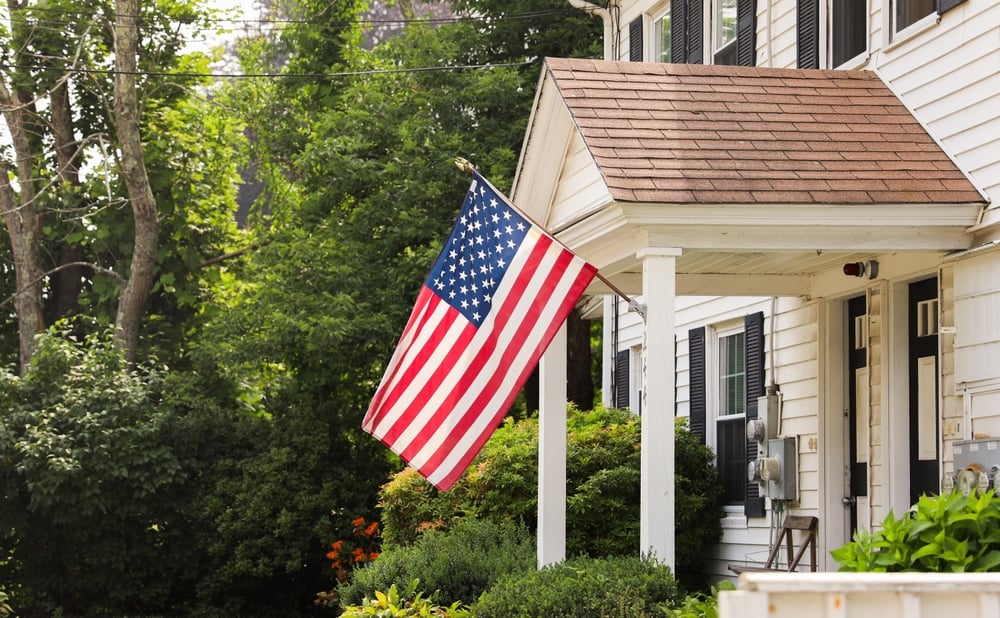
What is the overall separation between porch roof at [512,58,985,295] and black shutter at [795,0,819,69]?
4.29 feet

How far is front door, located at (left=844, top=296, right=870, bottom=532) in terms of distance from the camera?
38.7ft

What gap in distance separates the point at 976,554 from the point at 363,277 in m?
15.2

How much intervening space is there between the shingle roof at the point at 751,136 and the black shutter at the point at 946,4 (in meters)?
0.83

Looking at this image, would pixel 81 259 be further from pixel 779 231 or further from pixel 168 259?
pixel 779 231

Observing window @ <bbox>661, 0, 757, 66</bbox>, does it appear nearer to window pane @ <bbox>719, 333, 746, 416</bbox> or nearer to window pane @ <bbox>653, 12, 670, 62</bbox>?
window pane @ <bbox>653, 12, 670, 62</bbox>

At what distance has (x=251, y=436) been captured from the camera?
71.1 ft

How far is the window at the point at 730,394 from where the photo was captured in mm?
13766

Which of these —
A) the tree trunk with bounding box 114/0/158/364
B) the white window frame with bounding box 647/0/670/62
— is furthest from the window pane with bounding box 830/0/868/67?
the tree trunk with bounding box 114/0/158/364

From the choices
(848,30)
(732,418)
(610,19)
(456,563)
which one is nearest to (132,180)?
(610,19)

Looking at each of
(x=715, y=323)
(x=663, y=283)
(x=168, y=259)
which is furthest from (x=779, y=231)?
(x=168, y=259)

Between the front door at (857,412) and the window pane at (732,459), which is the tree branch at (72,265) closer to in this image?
the window pane at (732,459)

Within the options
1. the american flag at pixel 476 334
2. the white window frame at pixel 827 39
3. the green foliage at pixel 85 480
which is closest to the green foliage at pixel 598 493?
the american flag at pixel 476 334

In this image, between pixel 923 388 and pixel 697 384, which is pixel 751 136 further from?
pixel 697 384

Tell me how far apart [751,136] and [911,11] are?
1806 millimetres
